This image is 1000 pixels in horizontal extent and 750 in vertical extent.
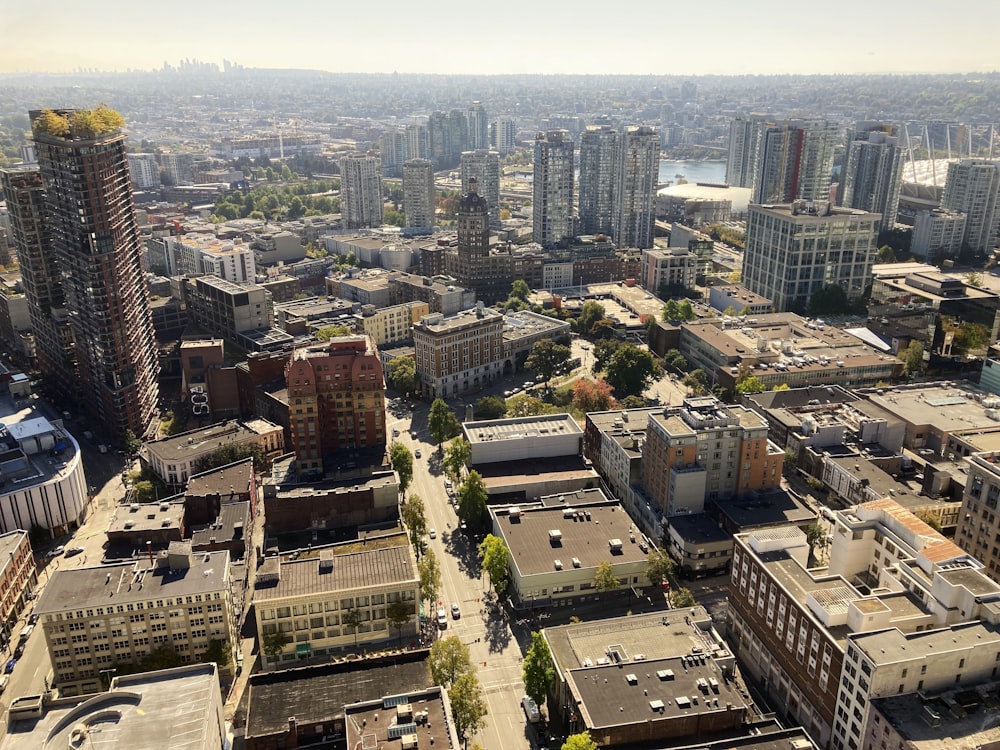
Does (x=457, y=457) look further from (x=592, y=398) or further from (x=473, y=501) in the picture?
(x=592, y=398)

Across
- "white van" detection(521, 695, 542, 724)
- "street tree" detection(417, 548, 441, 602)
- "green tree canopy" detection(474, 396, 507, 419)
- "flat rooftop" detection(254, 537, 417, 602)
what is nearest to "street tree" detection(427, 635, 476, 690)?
"white van" detection(521, 695, 542, 724)

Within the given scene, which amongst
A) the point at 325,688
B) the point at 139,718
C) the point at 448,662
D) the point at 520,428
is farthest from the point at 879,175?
the point at 139,718

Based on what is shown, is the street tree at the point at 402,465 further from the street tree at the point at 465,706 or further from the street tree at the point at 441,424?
the street tree at the point at 465,706

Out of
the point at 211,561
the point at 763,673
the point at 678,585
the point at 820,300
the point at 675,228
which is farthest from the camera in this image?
the point at 675,228

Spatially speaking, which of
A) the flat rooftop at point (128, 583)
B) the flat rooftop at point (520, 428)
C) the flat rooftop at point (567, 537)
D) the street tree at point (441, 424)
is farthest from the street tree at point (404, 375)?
the flat rooftop at point (128, 583)

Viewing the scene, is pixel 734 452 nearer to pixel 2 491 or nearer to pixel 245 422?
pixel 245 422

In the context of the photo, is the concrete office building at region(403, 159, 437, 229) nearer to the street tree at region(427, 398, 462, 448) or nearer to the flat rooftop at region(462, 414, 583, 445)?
the street tree at region(427, 398, 462, 448)

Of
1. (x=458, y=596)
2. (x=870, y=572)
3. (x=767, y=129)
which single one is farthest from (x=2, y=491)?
(x=767, y=129)
